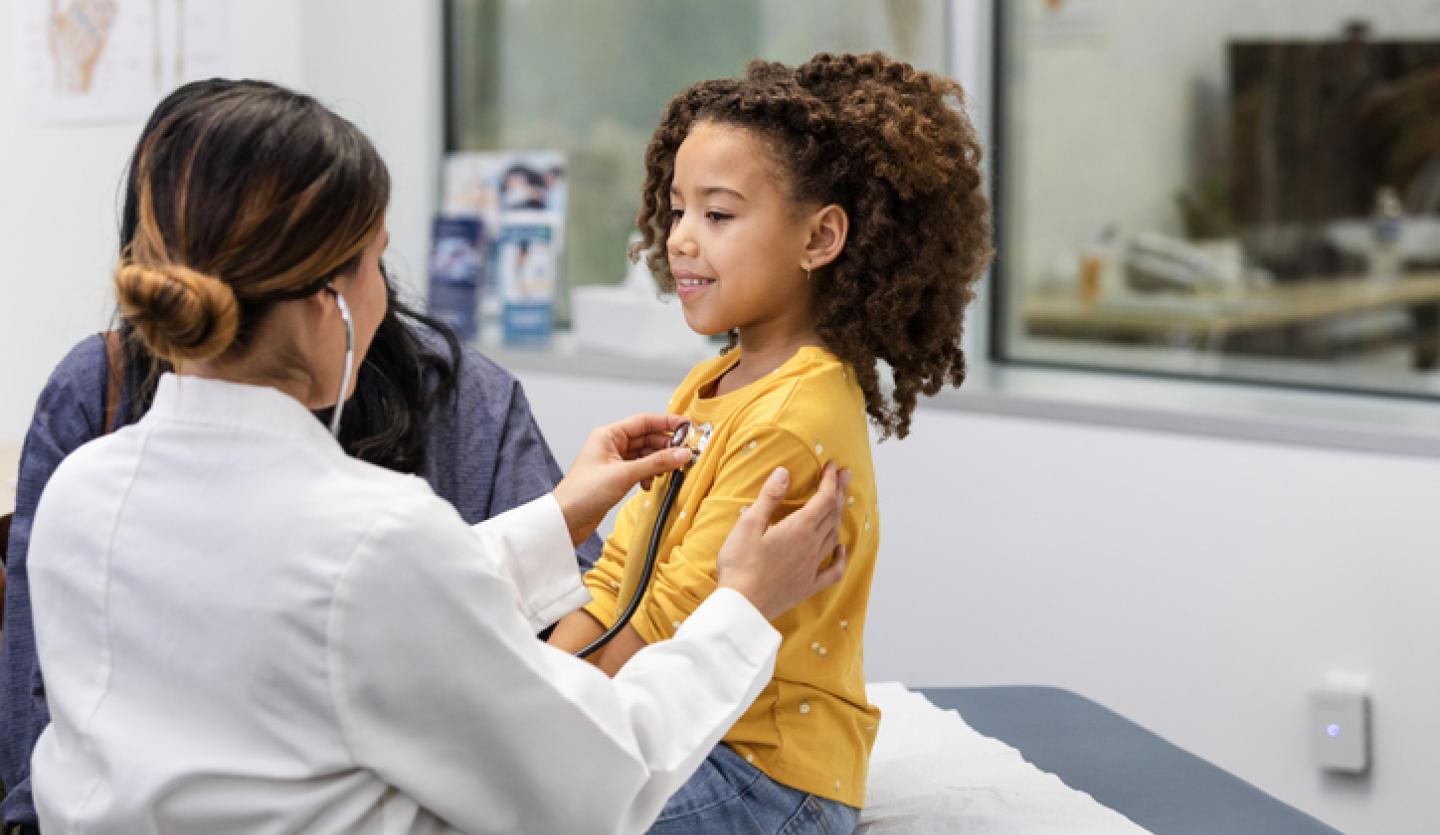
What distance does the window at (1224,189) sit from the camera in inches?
112

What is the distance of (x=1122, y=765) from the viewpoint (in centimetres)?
187

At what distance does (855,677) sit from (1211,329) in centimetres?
179

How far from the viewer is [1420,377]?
9.45 feet

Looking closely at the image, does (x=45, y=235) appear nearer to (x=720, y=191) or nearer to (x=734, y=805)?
→ (x=720, y=191)

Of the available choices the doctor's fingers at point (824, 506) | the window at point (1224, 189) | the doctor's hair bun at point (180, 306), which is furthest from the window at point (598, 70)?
the doctor's hair bun at point (180, 306)

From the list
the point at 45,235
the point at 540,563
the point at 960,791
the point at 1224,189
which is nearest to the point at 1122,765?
the point at 960,791

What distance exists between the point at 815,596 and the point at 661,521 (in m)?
0.16

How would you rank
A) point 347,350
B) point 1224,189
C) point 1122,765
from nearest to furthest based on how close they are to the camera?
point 347,350 → point 1122,765 → point 1224,189

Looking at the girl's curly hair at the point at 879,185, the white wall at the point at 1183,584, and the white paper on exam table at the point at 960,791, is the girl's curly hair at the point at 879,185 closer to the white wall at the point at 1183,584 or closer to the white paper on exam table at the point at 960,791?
the white paper on exam table at the point at 960,791

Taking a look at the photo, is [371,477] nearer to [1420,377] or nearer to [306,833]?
[306,833]

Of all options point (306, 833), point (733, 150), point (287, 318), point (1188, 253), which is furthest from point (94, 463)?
point (1188, 253)

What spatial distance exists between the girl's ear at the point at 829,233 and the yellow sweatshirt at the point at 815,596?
0.28 feet

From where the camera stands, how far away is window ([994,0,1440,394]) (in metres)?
2.85

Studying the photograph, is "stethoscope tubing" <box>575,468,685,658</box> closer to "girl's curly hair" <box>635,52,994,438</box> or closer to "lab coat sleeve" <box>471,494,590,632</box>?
"lab coat sleeve" <box>471,494,590,632</box>
